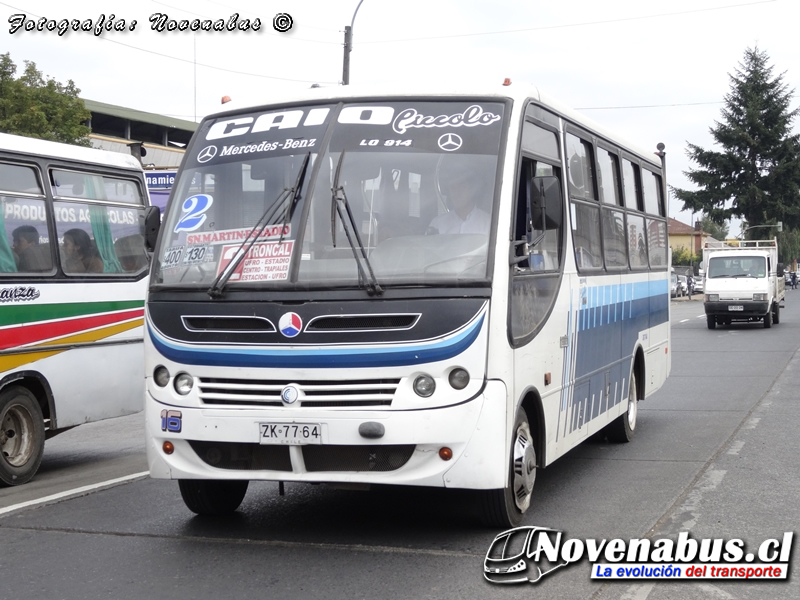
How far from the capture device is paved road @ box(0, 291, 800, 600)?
562 cm

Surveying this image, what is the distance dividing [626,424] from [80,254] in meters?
5.34

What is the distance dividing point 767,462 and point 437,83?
15.0ft

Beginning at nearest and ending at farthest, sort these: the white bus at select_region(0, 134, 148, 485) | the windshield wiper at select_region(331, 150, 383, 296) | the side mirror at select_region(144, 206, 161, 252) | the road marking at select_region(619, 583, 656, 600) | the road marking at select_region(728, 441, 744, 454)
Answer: the road marking at select_region(619, 583, 656, 600)
the windshield wiper at select_region(331, 150, 383, 296)
the side mirror at select_region(144, 206, 161, 252)
the white bus at select_region(0, 134, 148, 485)
the road marking at select_region(728, 441, 744, 454)

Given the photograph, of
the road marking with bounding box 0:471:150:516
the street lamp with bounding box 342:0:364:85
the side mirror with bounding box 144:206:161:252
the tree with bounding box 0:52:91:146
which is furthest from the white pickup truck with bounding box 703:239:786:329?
the side mirror with bounding box 144:206:161:252

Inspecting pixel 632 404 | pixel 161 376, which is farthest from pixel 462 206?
pixel 632 404

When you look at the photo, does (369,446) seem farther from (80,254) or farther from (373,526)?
(80,254)

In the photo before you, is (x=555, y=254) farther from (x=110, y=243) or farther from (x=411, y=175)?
(x=110, y=243)

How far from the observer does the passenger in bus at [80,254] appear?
9.84 m

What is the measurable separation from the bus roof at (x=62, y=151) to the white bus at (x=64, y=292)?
0.04 ft

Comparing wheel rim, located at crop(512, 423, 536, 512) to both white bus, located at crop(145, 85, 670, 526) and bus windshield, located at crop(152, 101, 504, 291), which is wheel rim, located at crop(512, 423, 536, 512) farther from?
bus windshield, located at crop(152, 101, 504, 291)

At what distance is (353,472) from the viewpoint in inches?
245

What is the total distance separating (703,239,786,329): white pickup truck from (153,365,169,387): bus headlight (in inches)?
1078

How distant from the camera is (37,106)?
32.0 metres

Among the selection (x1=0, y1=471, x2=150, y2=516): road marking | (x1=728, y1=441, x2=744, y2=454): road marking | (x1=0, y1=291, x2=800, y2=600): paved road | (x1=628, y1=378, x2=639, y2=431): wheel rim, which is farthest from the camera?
(x1=628, y1=378, x2=639, y2=431): wheel rim
